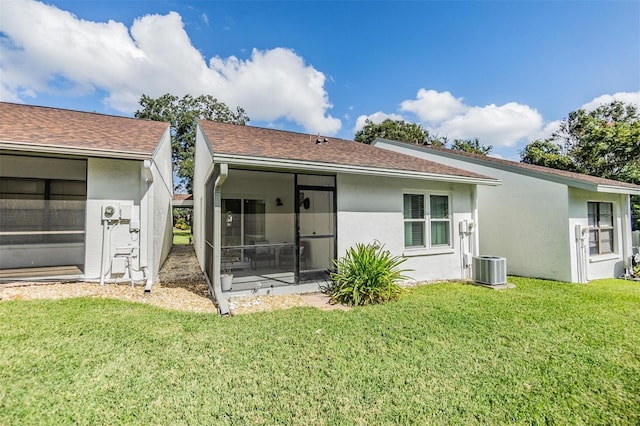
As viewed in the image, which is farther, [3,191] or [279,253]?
[279,253]

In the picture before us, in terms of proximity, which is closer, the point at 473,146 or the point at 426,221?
the point at 426,221

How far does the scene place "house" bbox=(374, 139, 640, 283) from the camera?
8.62m

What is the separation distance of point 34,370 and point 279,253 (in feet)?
16.3

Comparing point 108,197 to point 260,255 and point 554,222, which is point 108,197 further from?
point 554,222

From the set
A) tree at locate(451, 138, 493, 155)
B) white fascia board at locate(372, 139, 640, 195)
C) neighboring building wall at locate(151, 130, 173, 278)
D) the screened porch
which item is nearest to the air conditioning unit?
white fascia board at locate(372, 139, 640, 195)

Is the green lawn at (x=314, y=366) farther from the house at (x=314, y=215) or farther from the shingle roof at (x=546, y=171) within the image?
the shingle roof at (x=546, y=171)

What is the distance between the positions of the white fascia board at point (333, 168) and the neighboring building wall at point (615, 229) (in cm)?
241

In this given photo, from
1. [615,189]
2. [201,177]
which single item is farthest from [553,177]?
[201,177]

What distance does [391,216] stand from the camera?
8047mm

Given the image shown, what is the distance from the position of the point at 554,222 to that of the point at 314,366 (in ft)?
30.3

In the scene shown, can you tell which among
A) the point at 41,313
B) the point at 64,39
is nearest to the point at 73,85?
the point at 64,39

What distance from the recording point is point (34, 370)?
125 inches

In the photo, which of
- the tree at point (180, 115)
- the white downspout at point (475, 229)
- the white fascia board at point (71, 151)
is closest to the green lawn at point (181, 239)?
the tree at point (180, 115)

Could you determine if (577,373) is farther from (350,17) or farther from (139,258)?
(350,17)
